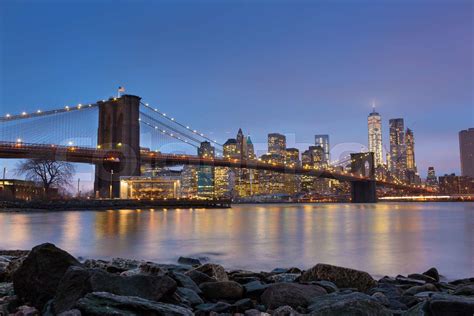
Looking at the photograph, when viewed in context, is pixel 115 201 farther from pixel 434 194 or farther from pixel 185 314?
pixel 434 194

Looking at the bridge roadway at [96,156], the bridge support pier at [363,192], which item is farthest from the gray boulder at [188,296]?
the bridge support pier at [363,192]

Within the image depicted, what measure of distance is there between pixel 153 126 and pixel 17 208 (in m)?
32.3

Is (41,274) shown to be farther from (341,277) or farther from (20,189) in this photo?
(20,189)

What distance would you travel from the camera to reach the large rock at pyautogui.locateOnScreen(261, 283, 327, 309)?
4742mm

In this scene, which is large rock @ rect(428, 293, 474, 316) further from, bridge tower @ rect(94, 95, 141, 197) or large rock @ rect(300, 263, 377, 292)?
bridge tower @ rect(94, 95, 141, 197)

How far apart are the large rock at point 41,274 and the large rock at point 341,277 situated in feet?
11.1

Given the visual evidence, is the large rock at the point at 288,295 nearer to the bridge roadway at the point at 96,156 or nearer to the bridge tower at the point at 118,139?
the bridge roadway at the point at 96,156

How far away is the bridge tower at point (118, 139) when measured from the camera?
184 feet

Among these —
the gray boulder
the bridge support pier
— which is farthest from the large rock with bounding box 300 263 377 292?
the bridge support pier

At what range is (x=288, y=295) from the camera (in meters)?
4.84

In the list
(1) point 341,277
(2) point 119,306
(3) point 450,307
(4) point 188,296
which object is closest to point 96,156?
(1) point 341,277

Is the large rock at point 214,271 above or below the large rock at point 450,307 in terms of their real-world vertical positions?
below

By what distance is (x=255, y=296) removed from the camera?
209 inches

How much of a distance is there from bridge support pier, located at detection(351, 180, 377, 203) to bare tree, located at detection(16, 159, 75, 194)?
61006 mm
